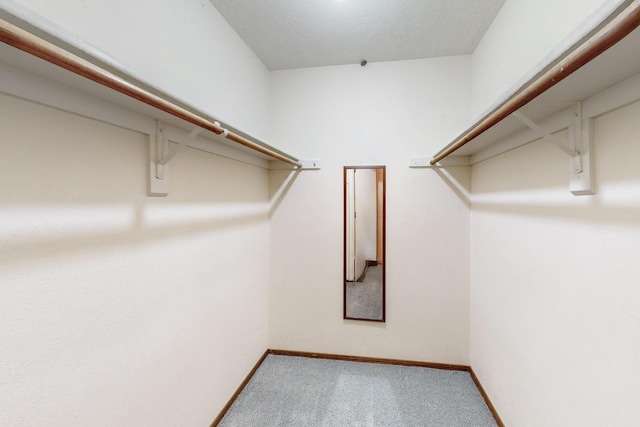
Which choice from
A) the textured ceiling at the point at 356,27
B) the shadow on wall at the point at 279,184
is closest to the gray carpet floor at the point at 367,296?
the shadow on wall at the point at 279,184

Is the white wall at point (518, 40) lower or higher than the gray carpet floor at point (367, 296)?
higher

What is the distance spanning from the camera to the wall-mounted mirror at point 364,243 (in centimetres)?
223

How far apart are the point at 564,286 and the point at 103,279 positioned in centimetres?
169

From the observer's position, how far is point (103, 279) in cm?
92

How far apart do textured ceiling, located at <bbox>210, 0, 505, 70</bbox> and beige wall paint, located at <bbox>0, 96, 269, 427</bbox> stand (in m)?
0.97

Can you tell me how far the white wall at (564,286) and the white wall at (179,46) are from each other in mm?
1438

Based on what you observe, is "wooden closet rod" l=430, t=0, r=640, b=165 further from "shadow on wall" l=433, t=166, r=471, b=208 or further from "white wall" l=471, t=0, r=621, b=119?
"shadow on wall" l=433, t=166, r=471, b=208

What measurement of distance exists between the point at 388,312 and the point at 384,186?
105cm

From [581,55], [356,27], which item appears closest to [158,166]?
[581,55]

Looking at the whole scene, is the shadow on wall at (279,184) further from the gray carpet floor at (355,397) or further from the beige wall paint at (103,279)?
the gray carpet floor at (355,397)

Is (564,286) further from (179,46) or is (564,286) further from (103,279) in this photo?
(179,46)

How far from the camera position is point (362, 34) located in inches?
72.6

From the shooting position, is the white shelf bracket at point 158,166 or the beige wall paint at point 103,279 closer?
the beige wall paint at point 103,279

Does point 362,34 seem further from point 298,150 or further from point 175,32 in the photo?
point 175,32
